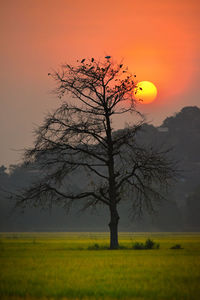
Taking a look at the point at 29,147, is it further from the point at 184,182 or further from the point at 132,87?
the point at 184,182

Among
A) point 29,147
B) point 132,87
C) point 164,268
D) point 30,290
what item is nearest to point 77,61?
point 132,87

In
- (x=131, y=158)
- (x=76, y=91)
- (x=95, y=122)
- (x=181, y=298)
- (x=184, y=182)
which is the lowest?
(x=181, y=298)

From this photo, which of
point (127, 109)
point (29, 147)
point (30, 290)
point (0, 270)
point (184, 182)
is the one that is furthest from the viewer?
point (184, 182)

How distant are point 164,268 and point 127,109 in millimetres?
17168

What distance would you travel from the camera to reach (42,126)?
3003cm

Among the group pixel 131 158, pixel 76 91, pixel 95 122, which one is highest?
pixel 76 91

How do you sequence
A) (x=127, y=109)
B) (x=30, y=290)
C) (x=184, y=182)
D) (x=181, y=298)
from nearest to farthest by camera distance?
(x=181, y=298) < (x=30, y=290) < (x=127, y=109) < (x=184, y=182)

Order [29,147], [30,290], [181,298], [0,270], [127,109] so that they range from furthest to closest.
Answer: [127,109], [29,147], [0,270], [30,290], [181,298]

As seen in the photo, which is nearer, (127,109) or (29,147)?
(29,147)

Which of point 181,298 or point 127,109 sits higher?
point 127,109

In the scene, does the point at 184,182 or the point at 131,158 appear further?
the point at 184,182

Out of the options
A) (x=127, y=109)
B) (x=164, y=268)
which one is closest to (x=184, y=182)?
(x=127, y=109)

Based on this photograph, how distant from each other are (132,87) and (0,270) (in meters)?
18.0

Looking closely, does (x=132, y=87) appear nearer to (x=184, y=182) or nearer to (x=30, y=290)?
(x=30, y=290)
